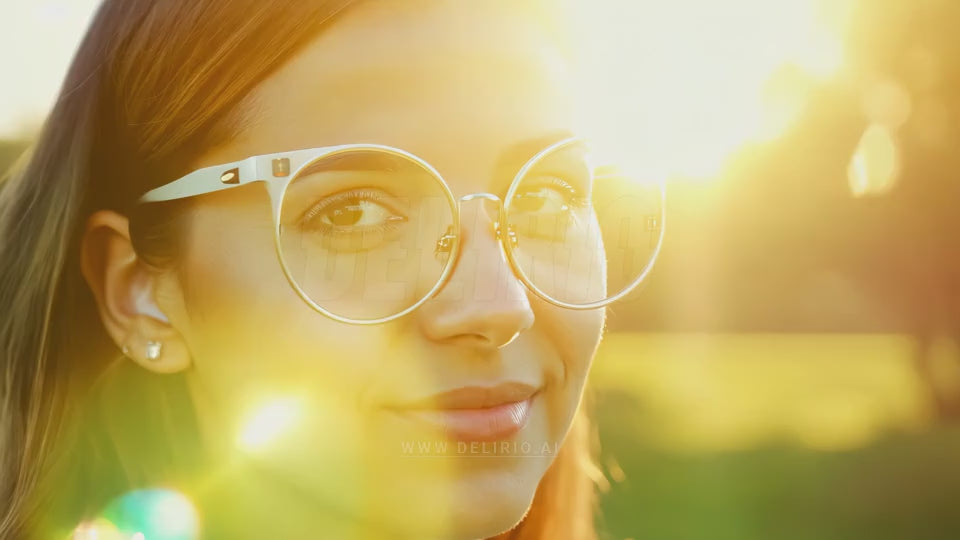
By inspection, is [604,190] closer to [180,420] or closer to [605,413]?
[180,420]

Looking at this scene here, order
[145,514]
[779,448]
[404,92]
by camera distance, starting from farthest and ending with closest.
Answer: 1. [779,448]
2. [145,514]
3. [404,92]

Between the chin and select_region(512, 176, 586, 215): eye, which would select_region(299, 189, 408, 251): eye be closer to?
select_region(512, 176, 586, 215): eye

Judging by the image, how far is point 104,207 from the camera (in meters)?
1.62

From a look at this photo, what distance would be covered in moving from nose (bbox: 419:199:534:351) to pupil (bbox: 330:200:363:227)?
0.58 ft

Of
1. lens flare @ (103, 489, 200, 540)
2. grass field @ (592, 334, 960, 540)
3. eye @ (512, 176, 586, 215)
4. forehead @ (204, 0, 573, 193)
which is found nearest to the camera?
forehead @ (204, 0, 573, 193)

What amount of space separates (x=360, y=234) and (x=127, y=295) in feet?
1.68

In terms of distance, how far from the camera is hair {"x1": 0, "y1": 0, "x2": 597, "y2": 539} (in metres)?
1.49

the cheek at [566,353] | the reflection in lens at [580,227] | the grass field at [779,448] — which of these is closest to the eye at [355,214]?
the reflection in lens at [580,227]

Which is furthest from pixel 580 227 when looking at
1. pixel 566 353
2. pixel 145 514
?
pixel 145 514

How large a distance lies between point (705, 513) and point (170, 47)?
5.54m

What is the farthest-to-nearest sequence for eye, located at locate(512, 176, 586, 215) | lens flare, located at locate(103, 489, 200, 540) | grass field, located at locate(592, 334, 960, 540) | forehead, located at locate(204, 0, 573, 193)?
grass field, located at locate(592, 334, 960, 540) < lens flare, located at locate(103, 489, 200, 540) < eye, located at locate(512, 176, 586, 215) < forehead, located at locate(204, 0, 573, 193)

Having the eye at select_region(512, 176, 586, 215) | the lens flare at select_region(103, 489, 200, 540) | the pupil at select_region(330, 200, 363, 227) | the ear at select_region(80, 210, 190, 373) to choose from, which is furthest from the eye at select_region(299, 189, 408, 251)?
the lens flare at select_region(103, 489, 200, 540)

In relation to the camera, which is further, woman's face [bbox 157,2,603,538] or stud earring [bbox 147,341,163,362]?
stud earring [bbox 147,341,163,362]

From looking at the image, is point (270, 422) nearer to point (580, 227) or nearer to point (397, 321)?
point (397, 321)
